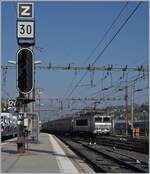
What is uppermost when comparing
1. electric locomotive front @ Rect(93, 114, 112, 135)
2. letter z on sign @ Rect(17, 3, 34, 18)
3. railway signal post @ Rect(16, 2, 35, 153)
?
letter z on sign @ Rect(17, 3, 34, 18)

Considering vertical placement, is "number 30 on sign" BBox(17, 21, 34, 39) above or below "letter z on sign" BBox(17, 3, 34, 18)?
below

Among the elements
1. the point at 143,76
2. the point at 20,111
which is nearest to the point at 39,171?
the point at 20,111

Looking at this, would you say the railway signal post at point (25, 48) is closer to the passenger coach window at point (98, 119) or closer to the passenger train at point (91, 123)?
the passenger coach window at point (98, 119)

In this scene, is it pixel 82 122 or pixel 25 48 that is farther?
pixel 82 122

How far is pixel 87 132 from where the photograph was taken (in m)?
64.7

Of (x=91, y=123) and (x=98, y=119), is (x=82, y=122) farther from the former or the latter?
(x=98, y=119)

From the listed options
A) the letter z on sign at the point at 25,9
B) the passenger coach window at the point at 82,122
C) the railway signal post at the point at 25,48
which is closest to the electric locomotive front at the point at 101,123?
the passenger coach window at the point at 82,122

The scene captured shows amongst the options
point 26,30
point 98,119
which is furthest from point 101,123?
point 26,30

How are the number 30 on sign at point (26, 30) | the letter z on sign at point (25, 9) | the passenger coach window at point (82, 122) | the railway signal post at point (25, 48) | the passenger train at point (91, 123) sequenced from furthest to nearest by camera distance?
the passenger coach window at point (82, 122) → the passenger train at point (91, 123) → the number 30 on sign at point (26, 30) → the letter z on sign at point (25, 9) → the railway signal post at point (25, 48)

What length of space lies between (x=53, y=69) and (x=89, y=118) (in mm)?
18853

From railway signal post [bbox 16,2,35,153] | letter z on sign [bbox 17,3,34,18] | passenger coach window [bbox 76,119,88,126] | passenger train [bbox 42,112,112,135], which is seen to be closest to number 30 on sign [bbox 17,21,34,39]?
railway signal post [bbox 16,2,35,153]

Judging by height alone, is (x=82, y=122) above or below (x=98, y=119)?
below

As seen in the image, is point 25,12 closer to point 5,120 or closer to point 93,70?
point 93,70

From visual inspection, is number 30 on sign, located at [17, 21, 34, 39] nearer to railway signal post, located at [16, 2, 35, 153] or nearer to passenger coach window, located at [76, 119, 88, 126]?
railway signal post, located at [16, 2, 35, 153]
